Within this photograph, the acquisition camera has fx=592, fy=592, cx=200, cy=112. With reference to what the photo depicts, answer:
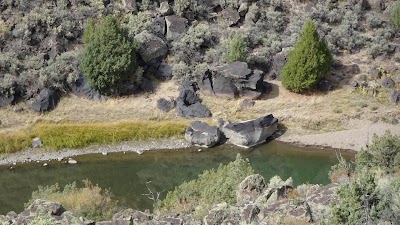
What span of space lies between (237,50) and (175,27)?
306 inches

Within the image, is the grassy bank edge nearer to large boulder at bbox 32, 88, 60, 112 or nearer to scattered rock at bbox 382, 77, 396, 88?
large boulder at bbox 32, 88, 60, 112

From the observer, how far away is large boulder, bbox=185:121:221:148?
47.8 metres

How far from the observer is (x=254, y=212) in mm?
24172

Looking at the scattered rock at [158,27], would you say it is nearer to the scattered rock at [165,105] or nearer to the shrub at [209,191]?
the scattered rock at [165,105]

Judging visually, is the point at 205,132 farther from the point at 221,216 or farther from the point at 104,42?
the point at 221,216

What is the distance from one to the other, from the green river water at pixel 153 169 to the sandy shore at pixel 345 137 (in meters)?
0.87

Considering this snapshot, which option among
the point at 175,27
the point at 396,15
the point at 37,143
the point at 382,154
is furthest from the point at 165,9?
the point at 382,154

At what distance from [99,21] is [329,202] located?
38162 mm

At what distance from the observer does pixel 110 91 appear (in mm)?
52750

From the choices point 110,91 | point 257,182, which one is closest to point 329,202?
point 257,182

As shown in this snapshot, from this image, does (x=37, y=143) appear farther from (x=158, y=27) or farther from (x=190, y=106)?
(x=158, y=27)

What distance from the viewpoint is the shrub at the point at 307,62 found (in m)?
51.0

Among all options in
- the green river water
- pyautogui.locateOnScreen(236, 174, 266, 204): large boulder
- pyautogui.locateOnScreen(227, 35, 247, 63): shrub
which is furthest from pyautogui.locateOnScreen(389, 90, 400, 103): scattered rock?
Answer: pyautogui.locateOnScreen(236, 174, 266, 204): large boulder

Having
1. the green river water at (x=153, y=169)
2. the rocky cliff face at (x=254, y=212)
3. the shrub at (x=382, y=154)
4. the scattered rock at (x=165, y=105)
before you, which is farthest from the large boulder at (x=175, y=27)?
the rocky cliff face at (x=254, y=212)
